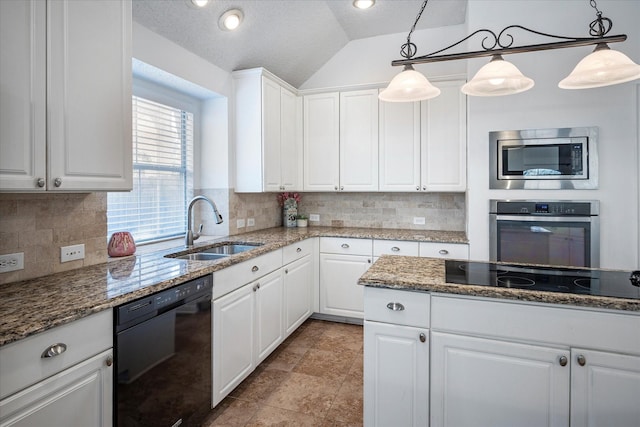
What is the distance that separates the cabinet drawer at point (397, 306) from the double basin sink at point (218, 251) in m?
1.30

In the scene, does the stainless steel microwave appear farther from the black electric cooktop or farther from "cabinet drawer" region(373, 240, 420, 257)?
the black electric cooktop

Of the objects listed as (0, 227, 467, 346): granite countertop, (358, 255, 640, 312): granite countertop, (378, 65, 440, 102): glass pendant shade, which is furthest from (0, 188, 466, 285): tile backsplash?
(378, 65, 440, 102): glass pendant shade

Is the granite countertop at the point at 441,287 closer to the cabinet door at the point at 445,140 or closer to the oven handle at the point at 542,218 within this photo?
the oven handle at the point at 542,218

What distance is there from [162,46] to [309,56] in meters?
1.68

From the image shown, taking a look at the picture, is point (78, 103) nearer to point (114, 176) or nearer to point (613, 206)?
point (114, 176)

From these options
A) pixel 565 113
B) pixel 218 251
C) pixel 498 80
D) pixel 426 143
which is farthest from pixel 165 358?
pixel 565 113

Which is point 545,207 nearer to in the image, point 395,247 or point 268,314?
point 395,247

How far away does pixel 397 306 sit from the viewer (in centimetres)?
166

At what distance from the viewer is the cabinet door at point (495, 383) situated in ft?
4.76

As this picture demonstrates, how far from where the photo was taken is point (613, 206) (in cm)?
270

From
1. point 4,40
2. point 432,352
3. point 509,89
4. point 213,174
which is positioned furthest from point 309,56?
point 432,352

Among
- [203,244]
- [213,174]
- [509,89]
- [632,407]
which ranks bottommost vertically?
[632,407]

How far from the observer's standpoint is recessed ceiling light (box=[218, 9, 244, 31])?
105 inches

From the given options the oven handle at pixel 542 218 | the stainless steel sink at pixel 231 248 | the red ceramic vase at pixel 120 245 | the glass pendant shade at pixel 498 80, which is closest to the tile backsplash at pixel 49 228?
the red ceramic vase at pixel 120 245
